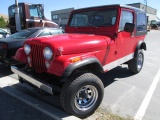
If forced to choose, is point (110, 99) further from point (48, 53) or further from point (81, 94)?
point (48, 53)

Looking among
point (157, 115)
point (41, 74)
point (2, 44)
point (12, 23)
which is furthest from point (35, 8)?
point (157, 115)

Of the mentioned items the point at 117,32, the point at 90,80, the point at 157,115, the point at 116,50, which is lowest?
the point at 157,115

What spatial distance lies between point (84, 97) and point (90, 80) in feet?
1.25

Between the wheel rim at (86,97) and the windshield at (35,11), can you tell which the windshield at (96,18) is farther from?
the windshield at (35,11)

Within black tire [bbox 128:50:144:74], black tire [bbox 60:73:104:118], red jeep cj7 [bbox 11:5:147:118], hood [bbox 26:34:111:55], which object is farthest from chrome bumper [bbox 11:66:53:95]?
black tire [bbox 128:50:144:74]

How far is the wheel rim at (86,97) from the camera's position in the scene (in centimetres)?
363

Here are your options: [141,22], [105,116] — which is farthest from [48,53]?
[141,22]

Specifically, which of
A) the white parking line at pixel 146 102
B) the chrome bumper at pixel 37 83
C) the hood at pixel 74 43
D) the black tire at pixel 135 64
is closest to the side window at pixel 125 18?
the hood at pixel 74 43

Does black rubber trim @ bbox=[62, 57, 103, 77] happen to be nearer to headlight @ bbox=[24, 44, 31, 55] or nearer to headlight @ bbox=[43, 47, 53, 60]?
headlight @ bbox=[43, 47, 53, 60]

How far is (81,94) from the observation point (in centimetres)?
A: 368

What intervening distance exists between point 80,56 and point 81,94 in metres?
0.71

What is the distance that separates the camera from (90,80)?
356 cm

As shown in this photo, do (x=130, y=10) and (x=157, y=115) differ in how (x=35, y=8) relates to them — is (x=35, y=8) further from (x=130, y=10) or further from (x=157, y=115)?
(x=157, y=115)

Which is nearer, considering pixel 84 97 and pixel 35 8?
pixel 84 97
